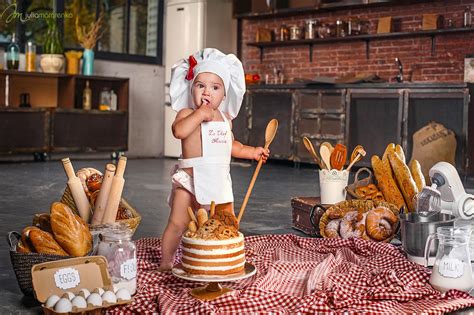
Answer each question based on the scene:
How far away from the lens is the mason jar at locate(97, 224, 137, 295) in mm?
2336

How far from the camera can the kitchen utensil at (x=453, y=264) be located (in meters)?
2.52

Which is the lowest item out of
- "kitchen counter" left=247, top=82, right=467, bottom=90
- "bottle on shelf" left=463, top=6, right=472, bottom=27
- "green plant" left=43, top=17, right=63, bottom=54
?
"kitchen counter" left=247, top=82, right=467, bottom=90

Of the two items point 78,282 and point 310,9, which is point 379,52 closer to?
point 310,9

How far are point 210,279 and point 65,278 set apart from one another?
45 centimetres

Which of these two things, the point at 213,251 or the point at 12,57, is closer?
the point at 213,251

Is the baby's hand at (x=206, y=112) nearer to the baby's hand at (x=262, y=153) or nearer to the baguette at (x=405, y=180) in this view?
the baby's hand at (x=262, y=153)

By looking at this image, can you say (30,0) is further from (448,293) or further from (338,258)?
(448,293)

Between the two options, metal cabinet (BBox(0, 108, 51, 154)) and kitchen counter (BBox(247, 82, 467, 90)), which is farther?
metal cabinet (BBox(0, 108, 51, 154))

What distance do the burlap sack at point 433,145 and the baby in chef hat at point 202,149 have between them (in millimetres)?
4445

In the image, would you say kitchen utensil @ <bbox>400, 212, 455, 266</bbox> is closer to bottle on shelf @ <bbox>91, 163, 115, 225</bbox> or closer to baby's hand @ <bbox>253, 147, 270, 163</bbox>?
baby's hand @ <bbox>253, 147, 270, 163</bbox>

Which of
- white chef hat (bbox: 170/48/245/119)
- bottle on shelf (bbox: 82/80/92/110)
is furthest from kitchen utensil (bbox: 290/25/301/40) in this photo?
white chef hat (bbox: 170/48/245/119)

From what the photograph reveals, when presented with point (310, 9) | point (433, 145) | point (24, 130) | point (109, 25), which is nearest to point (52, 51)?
point (24, 130)

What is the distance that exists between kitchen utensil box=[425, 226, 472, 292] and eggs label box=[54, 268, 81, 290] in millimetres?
1271

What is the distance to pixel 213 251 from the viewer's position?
2264mm
